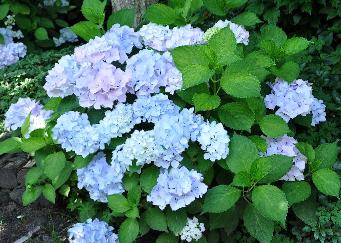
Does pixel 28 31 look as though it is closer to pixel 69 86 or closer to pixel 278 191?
pixel 69 86

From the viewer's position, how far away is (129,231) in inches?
115

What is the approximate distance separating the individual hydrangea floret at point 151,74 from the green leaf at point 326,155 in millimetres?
832

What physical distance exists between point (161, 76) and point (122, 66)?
298 millimetres

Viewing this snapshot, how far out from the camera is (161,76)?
10.2ft

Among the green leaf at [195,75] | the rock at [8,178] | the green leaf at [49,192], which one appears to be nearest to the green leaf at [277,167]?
the green leaf at [195,75]

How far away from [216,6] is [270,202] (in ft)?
4.84

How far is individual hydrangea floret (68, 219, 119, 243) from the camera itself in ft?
10.0

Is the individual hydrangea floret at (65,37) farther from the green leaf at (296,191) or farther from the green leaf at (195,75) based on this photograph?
the green leaf at (296,191)

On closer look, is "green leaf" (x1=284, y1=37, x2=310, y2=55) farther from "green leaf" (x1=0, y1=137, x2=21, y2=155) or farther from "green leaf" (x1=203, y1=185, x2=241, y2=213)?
"green leaf" (x1=0, y1=137, x2=21, y2=155)

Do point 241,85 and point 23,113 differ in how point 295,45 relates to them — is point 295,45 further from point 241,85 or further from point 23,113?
point 23,113

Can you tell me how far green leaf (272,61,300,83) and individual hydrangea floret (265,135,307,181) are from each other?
0.33 meters

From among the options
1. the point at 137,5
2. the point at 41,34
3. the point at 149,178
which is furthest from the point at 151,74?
the point at 41,34

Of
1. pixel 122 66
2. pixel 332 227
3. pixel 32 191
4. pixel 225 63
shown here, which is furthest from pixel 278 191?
pixel 32 191

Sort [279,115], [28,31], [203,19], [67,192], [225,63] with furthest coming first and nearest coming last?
[28,31] → [203,19] → [67,192] → [279,115] → [225,63]
